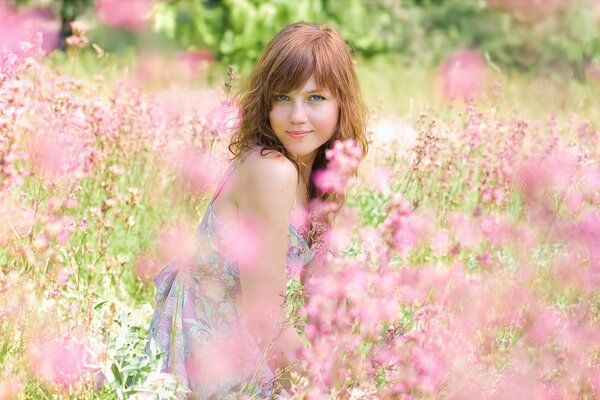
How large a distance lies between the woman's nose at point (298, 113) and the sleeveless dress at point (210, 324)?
175 mm

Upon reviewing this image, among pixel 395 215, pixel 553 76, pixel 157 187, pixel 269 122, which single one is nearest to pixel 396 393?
pixel 395 215

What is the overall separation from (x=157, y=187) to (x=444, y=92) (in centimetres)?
532

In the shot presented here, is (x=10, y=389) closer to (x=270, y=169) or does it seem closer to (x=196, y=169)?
(x=270, y=169)

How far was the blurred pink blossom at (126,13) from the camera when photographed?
364 inches

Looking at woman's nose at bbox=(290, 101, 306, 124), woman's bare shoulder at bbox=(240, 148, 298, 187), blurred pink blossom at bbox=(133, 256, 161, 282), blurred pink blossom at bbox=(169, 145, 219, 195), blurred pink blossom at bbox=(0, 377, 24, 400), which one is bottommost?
blurred pink blossom at bbox=(133, 256, 161, 282)

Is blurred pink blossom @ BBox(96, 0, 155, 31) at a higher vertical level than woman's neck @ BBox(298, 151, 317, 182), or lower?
lower

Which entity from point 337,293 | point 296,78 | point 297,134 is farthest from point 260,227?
point 337,293

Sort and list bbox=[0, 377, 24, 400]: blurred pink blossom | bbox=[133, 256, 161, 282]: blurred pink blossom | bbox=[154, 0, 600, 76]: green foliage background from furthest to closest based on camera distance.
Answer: bbox=[154, 0, 600, 76]: green foliage background, bbox=[133, 256, 161, 282]: blurred pink blossom, bbox=[0, 377, 24, 400]: blurred pink blossom

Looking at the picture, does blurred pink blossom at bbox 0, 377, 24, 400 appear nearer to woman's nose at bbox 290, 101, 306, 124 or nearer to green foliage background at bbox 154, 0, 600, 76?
woman's nose at bbox 290, 101, 306, 124

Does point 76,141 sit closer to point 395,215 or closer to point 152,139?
point 152,139

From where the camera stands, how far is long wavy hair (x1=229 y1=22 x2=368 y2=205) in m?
2.35

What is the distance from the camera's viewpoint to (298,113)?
2328mm

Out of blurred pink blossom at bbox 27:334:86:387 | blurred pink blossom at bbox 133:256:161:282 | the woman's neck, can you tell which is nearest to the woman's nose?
the woman's neck

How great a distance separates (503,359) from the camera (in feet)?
7.73
